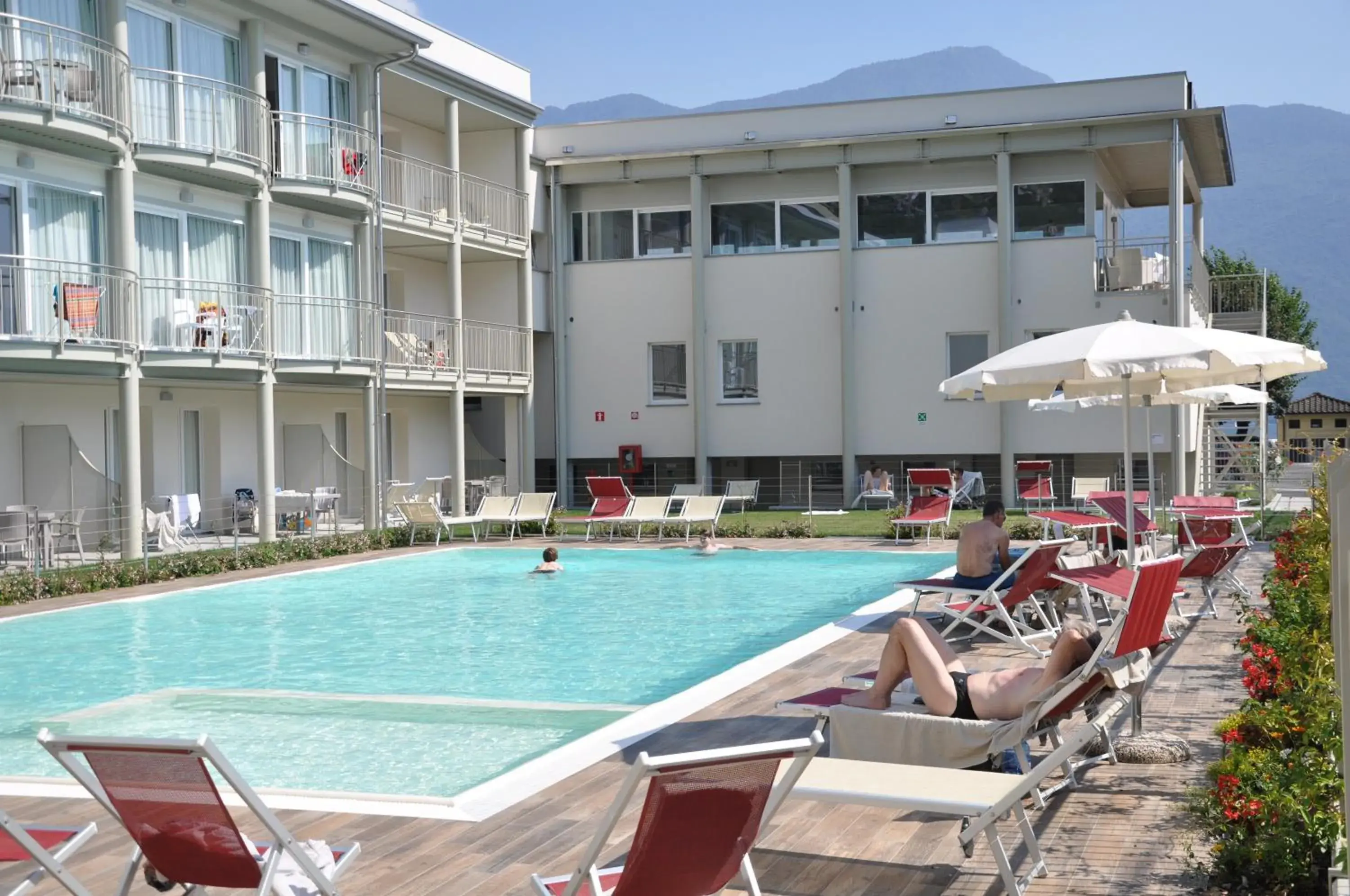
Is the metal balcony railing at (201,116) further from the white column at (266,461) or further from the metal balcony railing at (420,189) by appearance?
the metal balcony railing at (420,189)

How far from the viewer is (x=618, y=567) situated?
1830 centimetres

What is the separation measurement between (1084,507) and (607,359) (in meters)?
10.4

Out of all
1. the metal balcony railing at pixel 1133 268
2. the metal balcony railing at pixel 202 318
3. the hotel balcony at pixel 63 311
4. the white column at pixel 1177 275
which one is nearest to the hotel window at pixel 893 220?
the metal balcony railing at pixel 1133 268

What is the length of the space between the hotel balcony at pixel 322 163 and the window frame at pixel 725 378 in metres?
8.27

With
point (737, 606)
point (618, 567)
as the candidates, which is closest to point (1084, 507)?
point (618, 567)

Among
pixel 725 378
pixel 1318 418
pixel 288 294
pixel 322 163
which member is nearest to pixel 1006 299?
pixel 725 378

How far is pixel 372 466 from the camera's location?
2264 centimetres

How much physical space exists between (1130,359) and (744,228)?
20209 millimetres

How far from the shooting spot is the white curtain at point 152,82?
18922 mm

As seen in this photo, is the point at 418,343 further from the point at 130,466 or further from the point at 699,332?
the point at 130,466

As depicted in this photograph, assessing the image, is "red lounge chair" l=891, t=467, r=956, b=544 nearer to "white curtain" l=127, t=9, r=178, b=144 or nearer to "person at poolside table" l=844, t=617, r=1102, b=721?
"white curtain" l=127, t=9, r=178, b=144

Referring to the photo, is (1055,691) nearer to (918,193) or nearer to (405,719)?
(405,719)

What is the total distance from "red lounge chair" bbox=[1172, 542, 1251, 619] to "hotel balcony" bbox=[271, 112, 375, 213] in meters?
14.9

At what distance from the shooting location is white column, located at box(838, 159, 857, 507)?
27.3 metres
